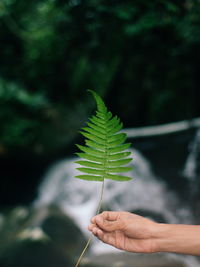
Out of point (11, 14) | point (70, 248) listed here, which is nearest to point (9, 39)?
point (11, 14)

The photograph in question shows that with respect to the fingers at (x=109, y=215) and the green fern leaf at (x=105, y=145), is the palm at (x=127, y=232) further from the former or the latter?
the green fern leaf at (x=105, y=145)

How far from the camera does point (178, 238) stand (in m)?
1.29

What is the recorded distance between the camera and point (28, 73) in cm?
788

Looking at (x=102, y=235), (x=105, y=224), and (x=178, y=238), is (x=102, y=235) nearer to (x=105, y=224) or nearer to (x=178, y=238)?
(x=105, y=224)

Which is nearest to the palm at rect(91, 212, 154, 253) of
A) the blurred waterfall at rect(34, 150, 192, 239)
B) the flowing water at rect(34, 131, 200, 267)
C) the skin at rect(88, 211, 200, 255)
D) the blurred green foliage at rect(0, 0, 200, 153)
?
the skin at rect(88, 211, 200, 255)

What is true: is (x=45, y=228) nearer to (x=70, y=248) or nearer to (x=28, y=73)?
(x=70, y=248)

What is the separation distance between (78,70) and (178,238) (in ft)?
23.0

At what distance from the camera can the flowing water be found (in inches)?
212

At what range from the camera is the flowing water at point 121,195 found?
212 inches

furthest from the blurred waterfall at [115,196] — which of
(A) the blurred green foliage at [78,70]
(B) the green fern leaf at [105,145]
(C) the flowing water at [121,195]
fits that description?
(B) the green fern leaf at [105,145]

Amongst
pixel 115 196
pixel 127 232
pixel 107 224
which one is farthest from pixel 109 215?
pixel 115 196

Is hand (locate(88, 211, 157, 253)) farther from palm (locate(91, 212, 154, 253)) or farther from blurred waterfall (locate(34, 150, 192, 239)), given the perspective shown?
blurred waterfall (locate(34, 150, 192, 239))

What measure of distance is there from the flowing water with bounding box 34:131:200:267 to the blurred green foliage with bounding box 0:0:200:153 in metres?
1.14

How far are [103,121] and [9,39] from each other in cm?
794
